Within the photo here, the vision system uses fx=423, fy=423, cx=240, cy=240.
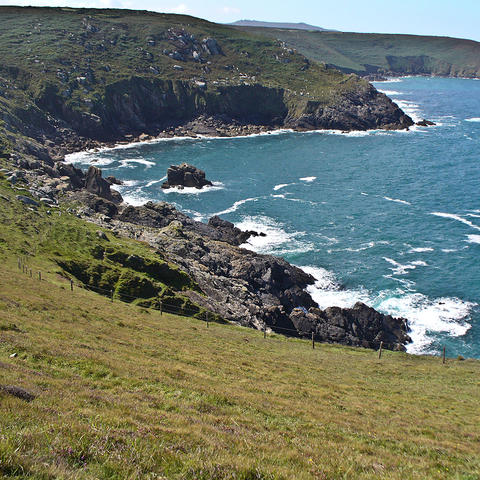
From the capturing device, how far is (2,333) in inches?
826

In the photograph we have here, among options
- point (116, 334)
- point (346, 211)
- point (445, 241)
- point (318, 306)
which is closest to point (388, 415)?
point (116, 334)

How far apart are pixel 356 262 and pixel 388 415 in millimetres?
52353

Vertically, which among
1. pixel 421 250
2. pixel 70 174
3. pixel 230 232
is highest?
pixel 70 174

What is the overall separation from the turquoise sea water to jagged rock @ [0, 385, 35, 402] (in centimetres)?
5158

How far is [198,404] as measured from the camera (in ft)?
56.9

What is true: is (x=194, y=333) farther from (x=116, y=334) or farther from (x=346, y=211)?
(x=346, y=211)

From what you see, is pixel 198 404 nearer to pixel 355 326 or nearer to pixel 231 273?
pixel 355 326

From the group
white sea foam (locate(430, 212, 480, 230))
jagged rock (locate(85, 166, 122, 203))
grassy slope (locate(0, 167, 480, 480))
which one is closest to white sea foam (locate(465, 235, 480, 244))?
white sea foam (locate(430, 212, 480, 230))

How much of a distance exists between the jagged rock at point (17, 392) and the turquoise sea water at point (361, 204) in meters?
51.6

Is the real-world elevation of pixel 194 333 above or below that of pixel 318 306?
above

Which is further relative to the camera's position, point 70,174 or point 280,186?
point 280,186

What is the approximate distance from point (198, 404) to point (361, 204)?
90.4m

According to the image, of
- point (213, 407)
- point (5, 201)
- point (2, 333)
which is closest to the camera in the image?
point (213, 407)

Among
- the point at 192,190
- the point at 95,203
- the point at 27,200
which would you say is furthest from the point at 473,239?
the point at 27,200
